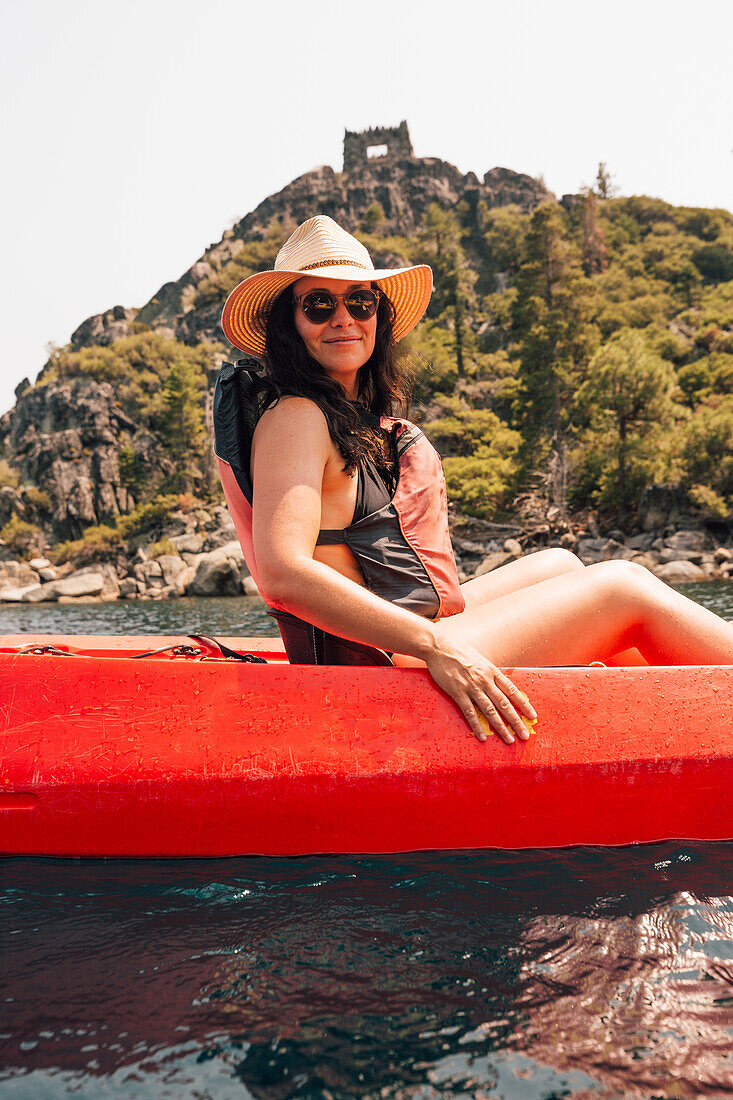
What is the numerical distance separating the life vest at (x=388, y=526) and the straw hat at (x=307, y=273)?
0.21 meters

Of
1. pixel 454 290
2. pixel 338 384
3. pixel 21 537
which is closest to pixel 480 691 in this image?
pixel 338 384

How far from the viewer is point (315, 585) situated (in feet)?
6.79

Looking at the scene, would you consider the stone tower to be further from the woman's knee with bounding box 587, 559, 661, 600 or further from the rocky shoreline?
the woman's knee with bounding box 587, 559, 661, 600

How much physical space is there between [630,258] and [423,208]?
23808 millimetres

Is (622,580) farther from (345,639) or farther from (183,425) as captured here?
(183,425)

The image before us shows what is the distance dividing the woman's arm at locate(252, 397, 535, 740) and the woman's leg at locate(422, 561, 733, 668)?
248 mm

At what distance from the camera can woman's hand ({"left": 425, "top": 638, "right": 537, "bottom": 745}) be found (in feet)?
6.97

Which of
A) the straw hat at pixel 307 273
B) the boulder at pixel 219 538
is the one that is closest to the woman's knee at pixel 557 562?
the straw hat at pixel 307 273

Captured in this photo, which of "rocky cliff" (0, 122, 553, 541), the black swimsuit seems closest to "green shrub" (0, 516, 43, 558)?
"rocky cliff" (0, 122, 553, 541)

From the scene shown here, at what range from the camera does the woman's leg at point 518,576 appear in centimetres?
282

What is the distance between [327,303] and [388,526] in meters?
0.74

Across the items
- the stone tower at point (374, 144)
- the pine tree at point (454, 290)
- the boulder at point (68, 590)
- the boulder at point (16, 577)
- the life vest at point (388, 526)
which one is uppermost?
the stone tower at point (374, 144)

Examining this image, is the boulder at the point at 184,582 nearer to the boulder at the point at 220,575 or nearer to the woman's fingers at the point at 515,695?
the boulder at the point at 220,575

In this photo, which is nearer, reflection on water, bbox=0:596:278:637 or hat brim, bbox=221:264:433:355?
hat brim, bbox=221:264:433:355
